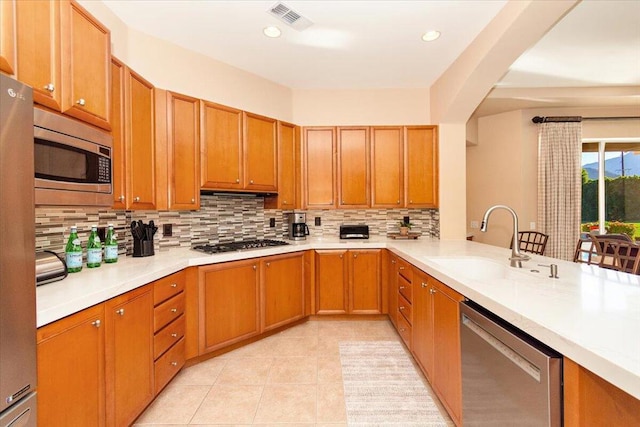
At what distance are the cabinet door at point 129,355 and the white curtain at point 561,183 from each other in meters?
5.21

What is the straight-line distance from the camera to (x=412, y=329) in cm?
235

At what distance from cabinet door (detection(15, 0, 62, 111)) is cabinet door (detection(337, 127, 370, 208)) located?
2.60 meters

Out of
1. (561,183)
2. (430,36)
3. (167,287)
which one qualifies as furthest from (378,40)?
(561,183)

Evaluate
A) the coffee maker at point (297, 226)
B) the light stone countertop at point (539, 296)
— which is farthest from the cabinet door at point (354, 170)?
the light stone countertop at point (539, 296)

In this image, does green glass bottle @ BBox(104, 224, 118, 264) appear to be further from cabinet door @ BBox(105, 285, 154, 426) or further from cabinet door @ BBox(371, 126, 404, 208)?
cabinet door @ BBox(371, 126, 404, 208)

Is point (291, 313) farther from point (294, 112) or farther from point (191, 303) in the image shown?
point (294, 112)

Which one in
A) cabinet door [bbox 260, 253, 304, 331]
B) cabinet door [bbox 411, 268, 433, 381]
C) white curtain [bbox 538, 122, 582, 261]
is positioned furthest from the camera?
white curtain [bbox 538, 122, 582, 261]

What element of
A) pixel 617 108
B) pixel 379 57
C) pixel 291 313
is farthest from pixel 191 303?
pixel 617 108

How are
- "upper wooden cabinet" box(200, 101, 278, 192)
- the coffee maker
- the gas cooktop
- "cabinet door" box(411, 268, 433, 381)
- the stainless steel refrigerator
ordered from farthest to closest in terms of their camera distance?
the coffee maker
"upper wooden cabinet" box(200, 101, 278, 192)
the gas cooktop
"cabinet door" box(411, 268, 433, 381)
the stainless steel refrigerator

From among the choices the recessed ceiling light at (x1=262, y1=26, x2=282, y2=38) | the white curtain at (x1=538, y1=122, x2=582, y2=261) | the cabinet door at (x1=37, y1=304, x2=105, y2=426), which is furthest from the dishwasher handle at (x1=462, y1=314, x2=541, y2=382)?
the white curtain at (x1=538, y1=122, x2=582, y2=261)

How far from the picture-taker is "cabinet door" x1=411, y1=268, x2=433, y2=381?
1954 mm

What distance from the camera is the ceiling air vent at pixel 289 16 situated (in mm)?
2154

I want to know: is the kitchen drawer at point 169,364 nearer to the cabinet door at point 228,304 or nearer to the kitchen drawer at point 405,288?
the cabinet door at point 228,304

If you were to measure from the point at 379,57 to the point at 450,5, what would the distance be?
839 mm
